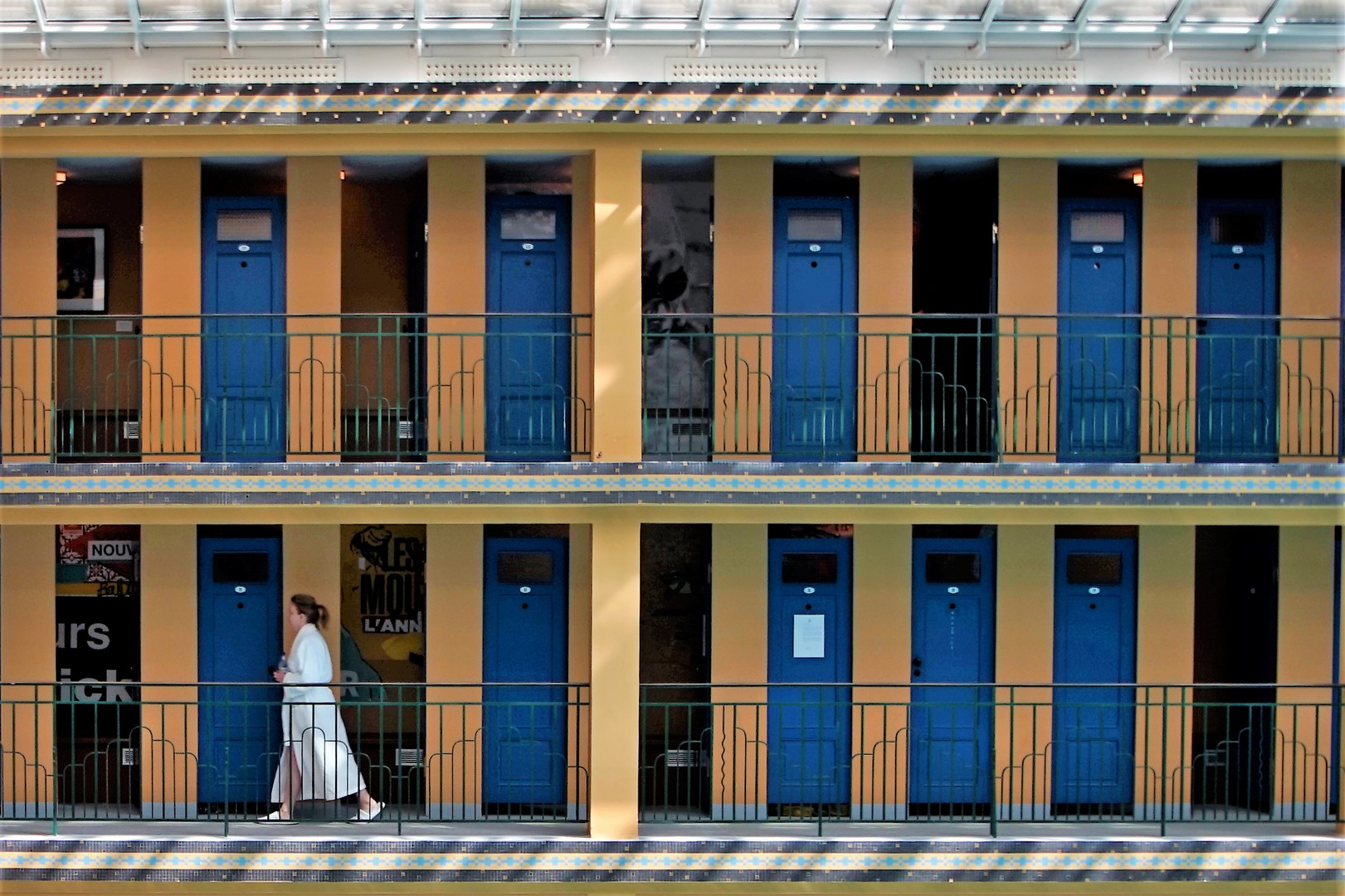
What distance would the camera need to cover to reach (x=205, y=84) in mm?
11625

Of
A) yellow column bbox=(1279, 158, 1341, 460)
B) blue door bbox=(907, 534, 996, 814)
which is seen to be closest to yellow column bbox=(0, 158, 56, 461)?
blue door bbox=(907, 534, 996, 814)

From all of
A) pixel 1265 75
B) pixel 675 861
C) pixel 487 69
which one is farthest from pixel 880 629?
pixel 487 69

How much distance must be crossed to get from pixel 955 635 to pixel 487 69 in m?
5.92

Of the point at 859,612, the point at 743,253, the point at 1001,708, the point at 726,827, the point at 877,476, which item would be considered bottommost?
the point at 726,827

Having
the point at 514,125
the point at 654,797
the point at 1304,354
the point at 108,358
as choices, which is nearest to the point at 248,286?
the point at 108,358

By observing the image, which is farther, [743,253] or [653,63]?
[743,253]

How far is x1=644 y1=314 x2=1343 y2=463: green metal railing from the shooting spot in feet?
42.2

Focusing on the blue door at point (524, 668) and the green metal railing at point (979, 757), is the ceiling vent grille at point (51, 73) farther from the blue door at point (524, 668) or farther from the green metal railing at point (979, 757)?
the green metal railing at point (979, 757)

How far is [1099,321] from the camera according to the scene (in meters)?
12.9

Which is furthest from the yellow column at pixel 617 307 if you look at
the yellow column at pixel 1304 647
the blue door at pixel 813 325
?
the yellow column at pixel 1304 647

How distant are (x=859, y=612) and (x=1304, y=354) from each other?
4289 mm

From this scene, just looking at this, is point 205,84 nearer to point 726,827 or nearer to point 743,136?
point 743,136

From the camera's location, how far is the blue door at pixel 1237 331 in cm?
1291

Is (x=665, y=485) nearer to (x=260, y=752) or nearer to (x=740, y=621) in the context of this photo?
(x=740, y=621)
